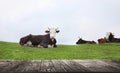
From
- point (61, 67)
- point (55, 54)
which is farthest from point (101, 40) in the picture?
point (61, 67)

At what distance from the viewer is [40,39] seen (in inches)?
1080

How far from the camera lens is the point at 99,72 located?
17.4 ft

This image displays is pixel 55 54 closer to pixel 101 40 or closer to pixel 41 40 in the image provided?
pixel 41 40

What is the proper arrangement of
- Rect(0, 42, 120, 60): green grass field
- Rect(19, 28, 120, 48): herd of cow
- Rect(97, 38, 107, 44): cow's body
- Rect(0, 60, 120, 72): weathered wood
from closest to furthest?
1. Rect(0, 60, 120, 72): weathered wood
2. Rect(0, 42, 120, 60): green grass field
3. Rect(19, 28, 120, 48): herd of cow
4. Rect(97, 38, 107, 44): cow's body

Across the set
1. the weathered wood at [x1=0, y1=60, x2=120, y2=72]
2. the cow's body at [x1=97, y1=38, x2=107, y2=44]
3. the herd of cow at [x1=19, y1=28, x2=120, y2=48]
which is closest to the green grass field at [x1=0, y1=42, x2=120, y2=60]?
the herd of cow at [x1=19, y1=28, x2=120, y2=48]

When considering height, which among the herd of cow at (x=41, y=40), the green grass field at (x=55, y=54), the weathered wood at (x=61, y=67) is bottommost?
the weathered wood at (x=61, y=67)

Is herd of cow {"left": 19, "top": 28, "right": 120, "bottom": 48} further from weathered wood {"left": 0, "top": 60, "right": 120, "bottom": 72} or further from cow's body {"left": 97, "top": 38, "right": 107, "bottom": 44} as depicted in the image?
weathered wood {"left": 0, "top": 60, "right": 120, "bottom": 72}

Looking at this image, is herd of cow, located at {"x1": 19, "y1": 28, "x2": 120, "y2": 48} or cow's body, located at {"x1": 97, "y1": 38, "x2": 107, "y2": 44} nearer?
herd of cow, located at {"x1": 19, "y1": 28, "x2": 120, "y2": 48}

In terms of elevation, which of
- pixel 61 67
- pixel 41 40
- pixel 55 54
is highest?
pixel 41 40

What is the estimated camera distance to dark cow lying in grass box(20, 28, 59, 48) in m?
26.3

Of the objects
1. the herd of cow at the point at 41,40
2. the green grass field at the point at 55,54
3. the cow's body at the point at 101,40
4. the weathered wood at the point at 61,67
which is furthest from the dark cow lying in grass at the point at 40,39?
the weathered wood at the point at 61,67

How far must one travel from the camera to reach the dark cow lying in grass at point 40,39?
26.3 metres

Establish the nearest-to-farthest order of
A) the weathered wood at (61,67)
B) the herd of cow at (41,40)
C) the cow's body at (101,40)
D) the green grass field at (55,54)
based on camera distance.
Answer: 1. the weathered wood at (61,67)
2. the green grass field at (55,54)
3. the herd of cow at (41,40)
4. the cow's body at (101,40)

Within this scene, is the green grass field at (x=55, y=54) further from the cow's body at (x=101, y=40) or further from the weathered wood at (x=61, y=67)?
the cow's body at (x=101, y=40)
